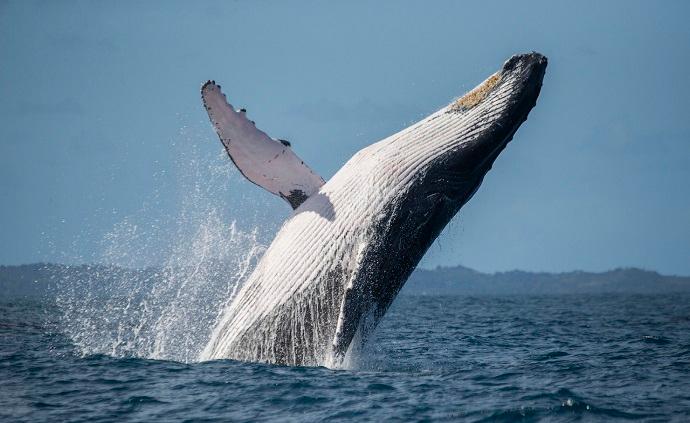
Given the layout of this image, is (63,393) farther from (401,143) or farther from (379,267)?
(401,143)

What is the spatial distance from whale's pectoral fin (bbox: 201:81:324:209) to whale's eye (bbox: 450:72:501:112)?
214cm

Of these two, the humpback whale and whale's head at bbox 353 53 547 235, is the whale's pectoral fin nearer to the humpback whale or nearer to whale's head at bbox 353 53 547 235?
the humpback whale

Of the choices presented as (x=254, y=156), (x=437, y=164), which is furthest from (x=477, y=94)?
(x=254, y=156)

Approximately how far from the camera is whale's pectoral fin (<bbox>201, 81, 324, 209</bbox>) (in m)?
11.5

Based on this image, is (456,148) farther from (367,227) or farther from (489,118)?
(367,227)

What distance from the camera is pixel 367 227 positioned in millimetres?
10781

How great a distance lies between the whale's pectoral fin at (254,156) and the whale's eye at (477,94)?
2143 mm

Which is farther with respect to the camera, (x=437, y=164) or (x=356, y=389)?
(x=437, y=164)

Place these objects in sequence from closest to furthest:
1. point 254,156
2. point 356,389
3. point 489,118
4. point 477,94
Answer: point 356,389
point 489,118
point 477,94
point 254,156

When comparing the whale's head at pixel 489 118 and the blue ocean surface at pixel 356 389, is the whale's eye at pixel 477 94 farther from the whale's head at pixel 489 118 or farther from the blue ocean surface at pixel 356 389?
→ the blue ocean surface at pixel 356 389

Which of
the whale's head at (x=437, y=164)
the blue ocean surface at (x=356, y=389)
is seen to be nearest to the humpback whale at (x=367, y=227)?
the whale's head at (x=437, y=164)

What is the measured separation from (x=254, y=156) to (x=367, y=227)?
1.97 meters

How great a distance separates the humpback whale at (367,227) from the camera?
35.1 feet

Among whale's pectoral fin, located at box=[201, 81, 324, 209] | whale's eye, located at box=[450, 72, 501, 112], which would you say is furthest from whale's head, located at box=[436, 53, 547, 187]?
whale's pectoral fin, located at box=[201, 81, 324, 209]
